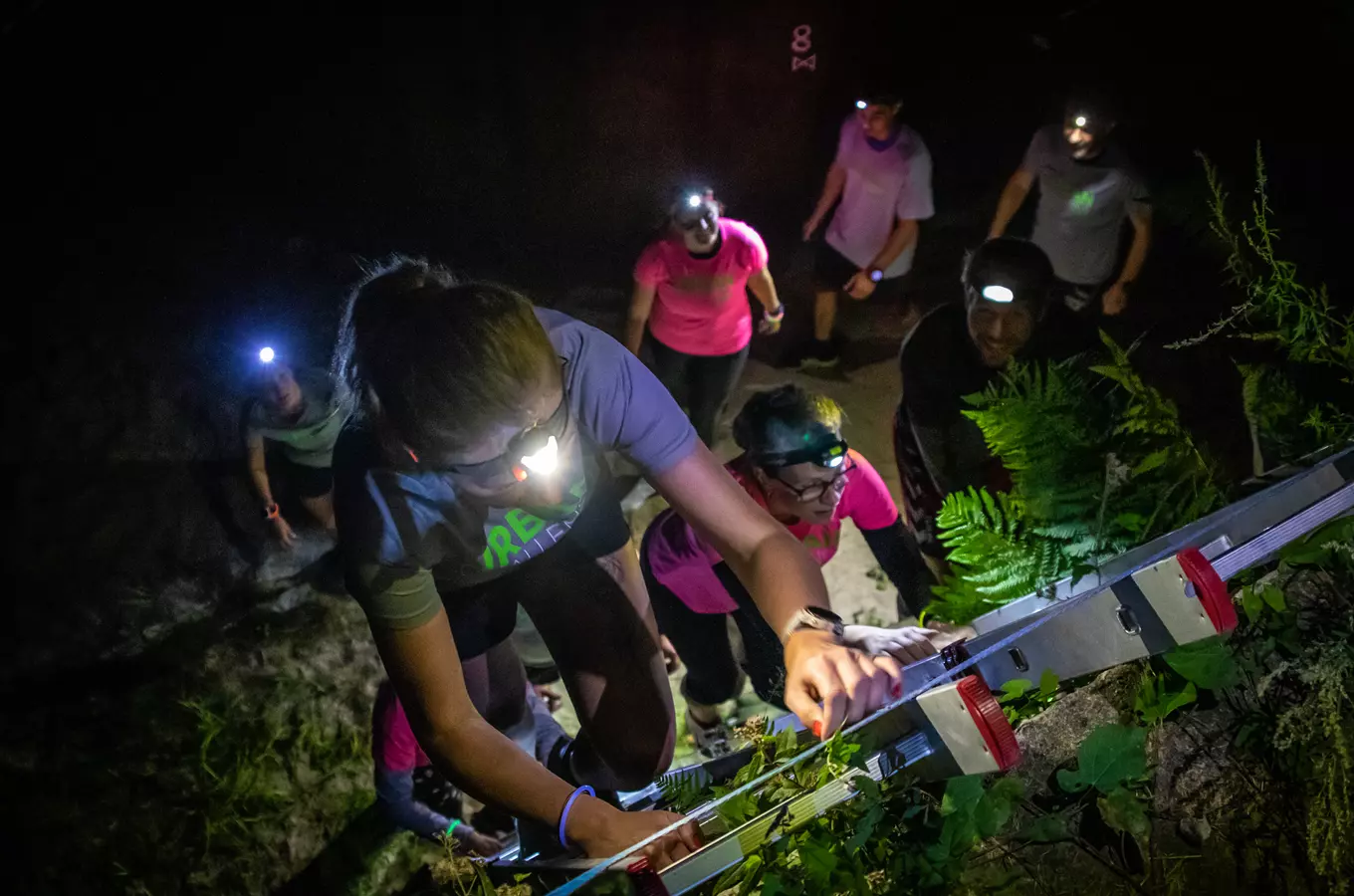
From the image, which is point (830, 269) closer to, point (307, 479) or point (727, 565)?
point (727, 565)

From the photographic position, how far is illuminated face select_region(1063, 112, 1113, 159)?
233 centimetres

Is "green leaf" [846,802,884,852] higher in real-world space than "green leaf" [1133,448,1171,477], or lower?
lower

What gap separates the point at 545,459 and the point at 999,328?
142 centimetres

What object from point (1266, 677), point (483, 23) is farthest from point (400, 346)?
point (1266, 677)

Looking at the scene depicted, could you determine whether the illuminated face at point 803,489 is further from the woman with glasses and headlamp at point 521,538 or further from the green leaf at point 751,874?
the green leaf at point 751,874

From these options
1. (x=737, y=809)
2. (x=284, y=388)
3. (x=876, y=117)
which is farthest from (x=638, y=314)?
(x=737, y=809)

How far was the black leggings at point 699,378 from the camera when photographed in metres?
1.87

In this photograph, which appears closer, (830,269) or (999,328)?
(830,269)

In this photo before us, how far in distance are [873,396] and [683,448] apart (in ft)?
2.51

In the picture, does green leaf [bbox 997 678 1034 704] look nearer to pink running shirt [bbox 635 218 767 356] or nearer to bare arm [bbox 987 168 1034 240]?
pink running shirt [bbox 635 218 767 356]

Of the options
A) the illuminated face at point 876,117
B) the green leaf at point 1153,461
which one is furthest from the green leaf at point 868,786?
the illuminated face at point 876,117

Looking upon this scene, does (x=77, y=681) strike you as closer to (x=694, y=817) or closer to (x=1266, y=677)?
(x=694, y=817)

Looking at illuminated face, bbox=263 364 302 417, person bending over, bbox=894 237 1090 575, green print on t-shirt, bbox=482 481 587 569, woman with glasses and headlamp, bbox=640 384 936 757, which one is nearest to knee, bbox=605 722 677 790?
woman with glasses and headlamp, bbox=640 384 936 757

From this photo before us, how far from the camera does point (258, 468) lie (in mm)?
1550
